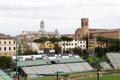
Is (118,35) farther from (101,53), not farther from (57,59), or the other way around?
(57,59)

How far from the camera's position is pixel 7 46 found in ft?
143

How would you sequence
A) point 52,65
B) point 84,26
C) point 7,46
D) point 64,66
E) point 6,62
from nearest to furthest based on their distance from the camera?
1. point 6,62
2. point 52,65
3. point 64,66
4. point 7,46
5. point 84,26

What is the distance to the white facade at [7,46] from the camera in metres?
43.1

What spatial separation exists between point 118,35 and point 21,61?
42.8 metres

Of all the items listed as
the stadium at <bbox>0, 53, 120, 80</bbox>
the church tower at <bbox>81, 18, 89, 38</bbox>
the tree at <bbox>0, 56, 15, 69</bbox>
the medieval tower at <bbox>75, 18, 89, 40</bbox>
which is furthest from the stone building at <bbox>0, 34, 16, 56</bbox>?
the church tower at <bbox>81, 18, 89, 38</bbox>

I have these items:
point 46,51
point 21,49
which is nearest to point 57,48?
point 46,51

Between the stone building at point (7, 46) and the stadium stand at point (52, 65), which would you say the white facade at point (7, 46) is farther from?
the stadium stand at point (52, 65)

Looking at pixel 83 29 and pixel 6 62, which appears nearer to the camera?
pixel 6 62

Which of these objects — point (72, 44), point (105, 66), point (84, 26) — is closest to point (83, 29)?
point (84, 26)

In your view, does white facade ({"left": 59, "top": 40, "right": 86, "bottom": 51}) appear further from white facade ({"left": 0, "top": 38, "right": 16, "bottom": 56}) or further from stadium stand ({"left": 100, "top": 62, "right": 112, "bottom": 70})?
stadium stand ({"left": 100, "top": 62, "right": 112, "bottom": 70})

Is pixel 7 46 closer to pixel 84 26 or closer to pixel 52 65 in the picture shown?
pixel 52 65

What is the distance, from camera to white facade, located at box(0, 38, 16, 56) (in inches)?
1698

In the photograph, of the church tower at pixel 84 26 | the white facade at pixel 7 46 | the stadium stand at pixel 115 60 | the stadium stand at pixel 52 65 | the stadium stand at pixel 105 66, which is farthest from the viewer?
the church tower at pixel 84 26

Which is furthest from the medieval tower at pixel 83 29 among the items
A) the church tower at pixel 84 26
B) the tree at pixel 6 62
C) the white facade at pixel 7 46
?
the tree at pixel 6 62
